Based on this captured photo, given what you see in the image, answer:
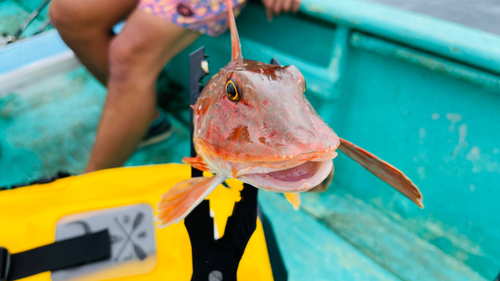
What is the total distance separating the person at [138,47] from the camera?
108cm

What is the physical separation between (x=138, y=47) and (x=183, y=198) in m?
0.76

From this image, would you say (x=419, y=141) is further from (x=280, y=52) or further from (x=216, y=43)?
(x=216, y=43)

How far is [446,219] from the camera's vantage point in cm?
113

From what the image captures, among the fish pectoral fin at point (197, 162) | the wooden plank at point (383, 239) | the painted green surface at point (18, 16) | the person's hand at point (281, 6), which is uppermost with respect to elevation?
the person's hand at point (281, 6)

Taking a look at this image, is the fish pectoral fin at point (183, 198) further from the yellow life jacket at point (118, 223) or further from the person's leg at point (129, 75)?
the person's leg at point (129, 75)

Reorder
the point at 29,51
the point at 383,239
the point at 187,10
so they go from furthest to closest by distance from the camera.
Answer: the point at 29,51
the point at 383,239
the point at 187,10

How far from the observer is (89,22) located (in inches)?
51.1

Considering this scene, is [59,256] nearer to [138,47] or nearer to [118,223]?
[118,223]

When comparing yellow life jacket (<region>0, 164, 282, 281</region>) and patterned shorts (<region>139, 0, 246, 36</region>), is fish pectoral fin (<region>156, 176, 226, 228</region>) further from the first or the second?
patterned shorts (<region>139, 0, 246, 36</region>)

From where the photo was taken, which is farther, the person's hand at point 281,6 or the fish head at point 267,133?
the person's hand at point 281,6

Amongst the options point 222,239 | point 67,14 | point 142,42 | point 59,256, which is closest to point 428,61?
point 222,239

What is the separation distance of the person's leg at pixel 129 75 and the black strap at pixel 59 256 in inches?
20.2

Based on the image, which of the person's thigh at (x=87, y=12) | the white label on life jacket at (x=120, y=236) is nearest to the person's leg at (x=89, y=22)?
the person's thigh at (x=87, y=12)

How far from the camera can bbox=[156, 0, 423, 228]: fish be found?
0.42m
